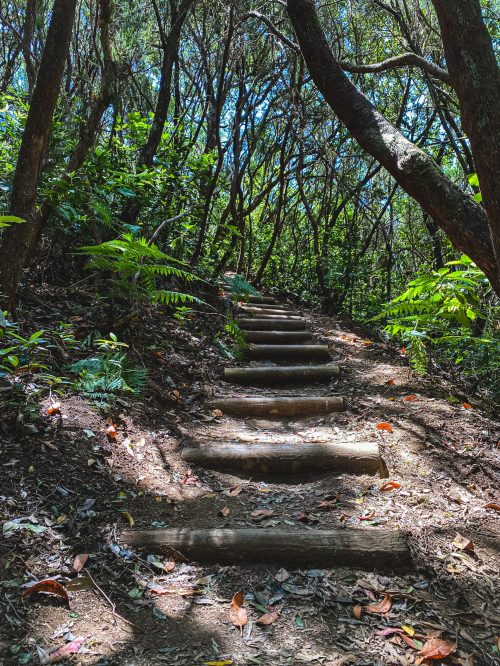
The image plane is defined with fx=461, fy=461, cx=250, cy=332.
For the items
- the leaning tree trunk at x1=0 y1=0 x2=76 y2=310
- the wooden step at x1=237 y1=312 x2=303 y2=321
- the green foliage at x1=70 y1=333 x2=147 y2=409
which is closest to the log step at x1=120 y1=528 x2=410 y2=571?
the green foliage at x1=70 y1=333 x2=147 y2=409

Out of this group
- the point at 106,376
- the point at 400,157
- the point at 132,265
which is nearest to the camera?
the point at 400,157

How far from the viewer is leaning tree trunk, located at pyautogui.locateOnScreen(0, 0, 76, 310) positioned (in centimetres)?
326

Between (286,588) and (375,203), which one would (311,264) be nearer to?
(375,203)

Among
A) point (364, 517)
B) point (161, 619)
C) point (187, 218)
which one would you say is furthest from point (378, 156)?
point (187, 218)

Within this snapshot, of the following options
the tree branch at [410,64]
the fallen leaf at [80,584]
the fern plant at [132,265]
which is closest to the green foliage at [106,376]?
the fern plant at [132,265]

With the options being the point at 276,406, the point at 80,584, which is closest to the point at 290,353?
the point at 276,406

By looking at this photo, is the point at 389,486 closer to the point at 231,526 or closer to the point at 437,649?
the point at 231,526

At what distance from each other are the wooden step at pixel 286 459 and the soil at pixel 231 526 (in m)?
0.07

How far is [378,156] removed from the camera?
286cm

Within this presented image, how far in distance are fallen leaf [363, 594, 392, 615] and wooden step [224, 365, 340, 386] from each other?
2.88 meters

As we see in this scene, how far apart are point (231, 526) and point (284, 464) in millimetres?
706

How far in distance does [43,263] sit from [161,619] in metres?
3.62

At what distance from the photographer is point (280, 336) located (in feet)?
19.9

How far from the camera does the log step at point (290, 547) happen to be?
215 cm
